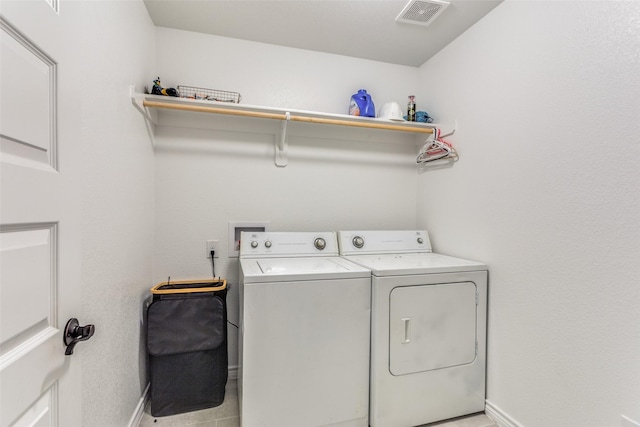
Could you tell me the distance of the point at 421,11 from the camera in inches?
67.9

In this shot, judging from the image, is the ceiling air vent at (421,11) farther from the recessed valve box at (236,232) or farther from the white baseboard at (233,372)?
the white baseboard at (233,372)

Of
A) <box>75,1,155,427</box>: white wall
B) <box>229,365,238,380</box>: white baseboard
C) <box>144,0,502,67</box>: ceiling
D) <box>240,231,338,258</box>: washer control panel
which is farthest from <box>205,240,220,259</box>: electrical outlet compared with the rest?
<box>144,0,502,67</box>: ceiling

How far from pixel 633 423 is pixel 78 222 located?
78.0 inches

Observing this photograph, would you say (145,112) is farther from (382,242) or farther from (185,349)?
(382,242)

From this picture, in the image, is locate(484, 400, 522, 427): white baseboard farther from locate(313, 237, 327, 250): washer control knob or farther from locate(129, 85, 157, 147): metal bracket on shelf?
locate(129, 85, 157, 147): metal bracket on shelf

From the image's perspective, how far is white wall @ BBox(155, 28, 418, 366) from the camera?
197 cm

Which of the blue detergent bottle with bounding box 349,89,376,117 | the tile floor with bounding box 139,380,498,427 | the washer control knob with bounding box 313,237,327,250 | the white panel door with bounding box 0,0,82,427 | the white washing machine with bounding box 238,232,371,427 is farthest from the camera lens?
the blue detergent bottle with bounding box 349,89,376,117

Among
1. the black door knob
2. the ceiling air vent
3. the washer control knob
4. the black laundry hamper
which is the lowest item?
the black laundry hamper

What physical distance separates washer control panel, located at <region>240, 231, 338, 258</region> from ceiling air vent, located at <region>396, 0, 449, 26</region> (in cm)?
148

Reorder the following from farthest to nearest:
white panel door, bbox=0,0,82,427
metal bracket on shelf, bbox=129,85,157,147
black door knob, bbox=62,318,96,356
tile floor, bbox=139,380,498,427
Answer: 1. tile floor, bbox=139,380,498,427
2. metal bracket on shelf, bbox=129,85,157,147
3. black door knob, bbox=62,318,96,356
4. white panel door, bbox=0,0,82,427

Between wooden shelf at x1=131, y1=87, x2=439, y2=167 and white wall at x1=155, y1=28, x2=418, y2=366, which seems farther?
white wall at x1=155, y1=28, x2=418, y2=366

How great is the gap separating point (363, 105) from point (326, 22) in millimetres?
591

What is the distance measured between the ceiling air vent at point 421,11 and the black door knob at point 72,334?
208 centimetres

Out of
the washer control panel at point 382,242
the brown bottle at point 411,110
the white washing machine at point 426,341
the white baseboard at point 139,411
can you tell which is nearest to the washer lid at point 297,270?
the white washing machine at point 426,341
